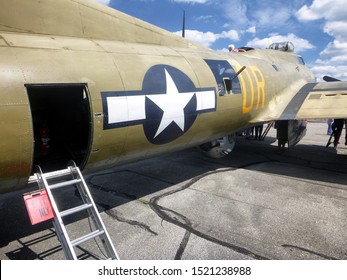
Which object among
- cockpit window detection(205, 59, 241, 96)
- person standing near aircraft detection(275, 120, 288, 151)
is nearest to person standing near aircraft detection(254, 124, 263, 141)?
person standing near aircraft detection(275, 120, 288, 151)

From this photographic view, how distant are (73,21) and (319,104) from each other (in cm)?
937

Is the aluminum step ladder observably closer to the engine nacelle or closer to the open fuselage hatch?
the open fuselage hatch

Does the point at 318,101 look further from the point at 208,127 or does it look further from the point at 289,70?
the point at 208,127

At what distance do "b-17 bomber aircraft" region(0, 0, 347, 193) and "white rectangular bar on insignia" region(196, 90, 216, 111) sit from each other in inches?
1.1

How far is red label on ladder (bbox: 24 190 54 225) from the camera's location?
4516 millimetres

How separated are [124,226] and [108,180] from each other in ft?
11.6

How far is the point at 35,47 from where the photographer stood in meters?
5.07

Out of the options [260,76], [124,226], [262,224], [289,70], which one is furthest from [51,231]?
[289,70]

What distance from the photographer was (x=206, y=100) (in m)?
8.02

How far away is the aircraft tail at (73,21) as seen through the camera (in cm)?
535

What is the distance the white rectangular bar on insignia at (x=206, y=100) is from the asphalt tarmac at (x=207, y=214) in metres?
2.60

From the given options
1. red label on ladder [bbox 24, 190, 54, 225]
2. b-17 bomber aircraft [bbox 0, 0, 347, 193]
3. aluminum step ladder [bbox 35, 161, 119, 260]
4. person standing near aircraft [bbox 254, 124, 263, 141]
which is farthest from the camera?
person standing near aircraft [bbox 254, 124, 263, 141]

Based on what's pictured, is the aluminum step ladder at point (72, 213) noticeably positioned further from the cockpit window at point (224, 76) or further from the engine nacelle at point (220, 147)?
the engine nacelle at point (220, 147)

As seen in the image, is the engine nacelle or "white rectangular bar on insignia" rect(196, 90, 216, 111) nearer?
"white rectangular bar on insignia" rect(196, 90, 216, 111)
